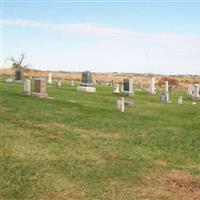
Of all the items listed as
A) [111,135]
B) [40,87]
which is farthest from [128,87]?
[111,135]

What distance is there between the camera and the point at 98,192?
345 inches

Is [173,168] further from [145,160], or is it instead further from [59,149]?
[59,149]

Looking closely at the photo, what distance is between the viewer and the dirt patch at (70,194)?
835 centimetres

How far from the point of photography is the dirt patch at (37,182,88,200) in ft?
27.4

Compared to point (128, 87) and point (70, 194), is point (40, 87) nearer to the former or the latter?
point (128, 87)

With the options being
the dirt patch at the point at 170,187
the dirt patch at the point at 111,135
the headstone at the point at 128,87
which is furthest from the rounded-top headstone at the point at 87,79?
the dirt patch at the point at 170,187

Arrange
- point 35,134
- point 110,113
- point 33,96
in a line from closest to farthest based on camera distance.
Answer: point 35,134 < point 110,113 < point 33,96

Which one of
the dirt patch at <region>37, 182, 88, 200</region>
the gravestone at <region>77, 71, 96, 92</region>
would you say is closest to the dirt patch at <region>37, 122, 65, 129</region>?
the dirt patch at <region>37, 182, 88, 200</region>

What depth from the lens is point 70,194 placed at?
8586 mm

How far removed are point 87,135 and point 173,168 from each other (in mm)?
4623

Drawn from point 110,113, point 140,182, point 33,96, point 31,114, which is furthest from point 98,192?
point 33,96

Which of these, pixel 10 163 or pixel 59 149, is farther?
pixel 59 149

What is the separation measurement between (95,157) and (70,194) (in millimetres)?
3232

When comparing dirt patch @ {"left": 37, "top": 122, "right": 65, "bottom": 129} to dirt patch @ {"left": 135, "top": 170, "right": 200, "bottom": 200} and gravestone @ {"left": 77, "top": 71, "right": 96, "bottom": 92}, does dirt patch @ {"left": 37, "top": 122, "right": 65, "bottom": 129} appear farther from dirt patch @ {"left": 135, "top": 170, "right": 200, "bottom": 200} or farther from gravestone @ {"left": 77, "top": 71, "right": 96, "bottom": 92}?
gravestone @ {"left": 77, "top": 71, "right": 96, "bottom": 92}
